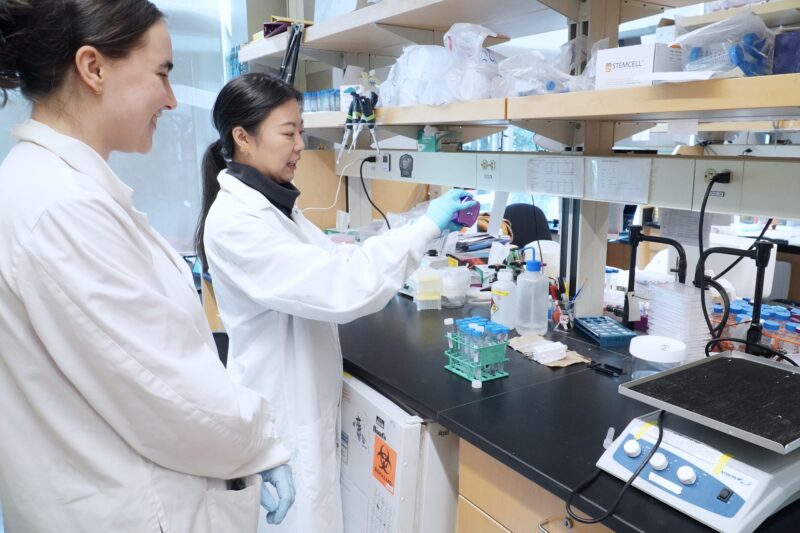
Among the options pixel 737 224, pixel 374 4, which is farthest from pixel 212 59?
pixel 737 224

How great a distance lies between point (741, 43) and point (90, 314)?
1.12 metres

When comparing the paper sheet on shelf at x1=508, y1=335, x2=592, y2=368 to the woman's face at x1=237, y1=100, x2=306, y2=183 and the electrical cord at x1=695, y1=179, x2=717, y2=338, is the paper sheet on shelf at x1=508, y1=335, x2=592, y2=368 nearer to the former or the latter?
the electrical cord at x1=695, y1=179, x2=717, y2=338

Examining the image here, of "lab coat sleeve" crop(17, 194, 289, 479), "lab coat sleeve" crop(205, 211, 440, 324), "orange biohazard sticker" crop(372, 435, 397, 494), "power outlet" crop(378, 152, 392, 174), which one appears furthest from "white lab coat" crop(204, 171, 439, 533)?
"power outlet" crop(378, 152, 392, 174)

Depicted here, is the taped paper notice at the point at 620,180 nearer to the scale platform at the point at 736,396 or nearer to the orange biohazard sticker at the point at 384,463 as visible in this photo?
the scale platform at the point at 736,396

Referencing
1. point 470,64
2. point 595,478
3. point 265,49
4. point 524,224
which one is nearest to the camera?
point 595,478

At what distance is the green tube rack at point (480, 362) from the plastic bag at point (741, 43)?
729 mm

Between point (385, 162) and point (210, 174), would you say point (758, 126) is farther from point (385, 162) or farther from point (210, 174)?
point (210, 174)

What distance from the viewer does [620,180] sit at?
142 centimetres

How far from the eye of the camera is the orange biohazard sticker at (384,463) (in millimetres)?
1299

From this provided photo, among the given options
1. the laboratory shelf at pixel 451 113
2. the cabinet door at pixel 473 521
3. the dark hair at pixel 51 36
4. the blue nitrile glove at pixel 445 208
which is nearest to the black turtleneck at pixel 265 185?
the blue nitrile glove at pixel 445 208

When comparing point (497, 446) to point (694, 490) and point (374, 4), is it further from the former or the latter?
point (374, 4)

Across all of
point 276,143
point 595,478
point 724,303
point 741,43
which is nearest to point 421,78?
point 276,143

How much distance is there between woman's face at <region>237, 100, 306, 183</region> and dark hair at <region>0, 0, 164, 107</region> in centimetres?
62

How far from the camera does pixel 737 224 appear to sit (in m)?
4.01
